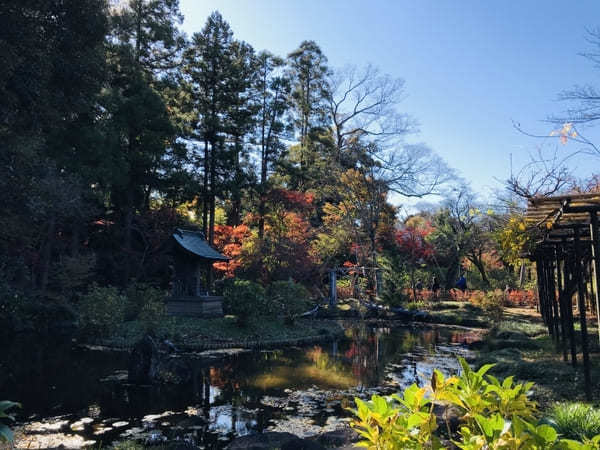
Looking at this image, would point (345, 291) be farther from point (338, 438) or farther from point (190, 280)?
point (338, 438)

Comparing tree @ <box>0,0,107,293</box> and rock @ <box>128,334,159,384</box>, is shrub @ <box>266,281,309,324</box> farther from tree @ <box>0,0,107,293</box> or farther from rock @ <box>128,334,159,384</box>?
rock @ <box>128,334,159,384</box>

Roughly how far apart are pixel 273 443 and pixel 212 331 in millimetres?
10339

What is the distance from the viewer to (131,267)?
69.0 ft

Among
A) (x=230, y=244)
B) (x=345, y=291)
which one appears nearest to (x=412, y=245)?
(x=345, y=291)

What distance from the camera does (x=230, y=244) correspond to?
74.9 ft

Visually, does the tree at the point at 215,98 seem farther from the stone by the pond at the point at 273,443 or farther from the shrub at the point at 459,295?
the stone by the pond at the point at 273,443

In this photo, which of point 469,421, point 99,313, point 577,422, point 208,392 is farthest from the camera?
point 99,313

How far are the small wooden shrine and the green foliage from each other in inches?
570

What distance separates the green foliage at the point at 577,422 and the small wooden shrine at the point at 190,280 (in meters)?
14.5

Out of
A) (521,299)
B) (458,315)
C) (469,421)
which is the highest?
(469,421)

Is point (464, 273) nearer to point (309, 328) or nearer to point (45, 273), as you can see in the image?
point (309, 328)

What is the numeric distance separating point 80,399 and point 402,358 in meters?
8.01

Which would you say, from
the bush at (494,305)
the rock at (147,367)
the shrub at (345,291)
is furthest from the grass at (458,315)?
the rock at (147,367)

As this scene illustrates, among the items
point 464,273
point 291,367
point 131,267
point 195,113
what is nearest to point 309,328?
point 291,367
